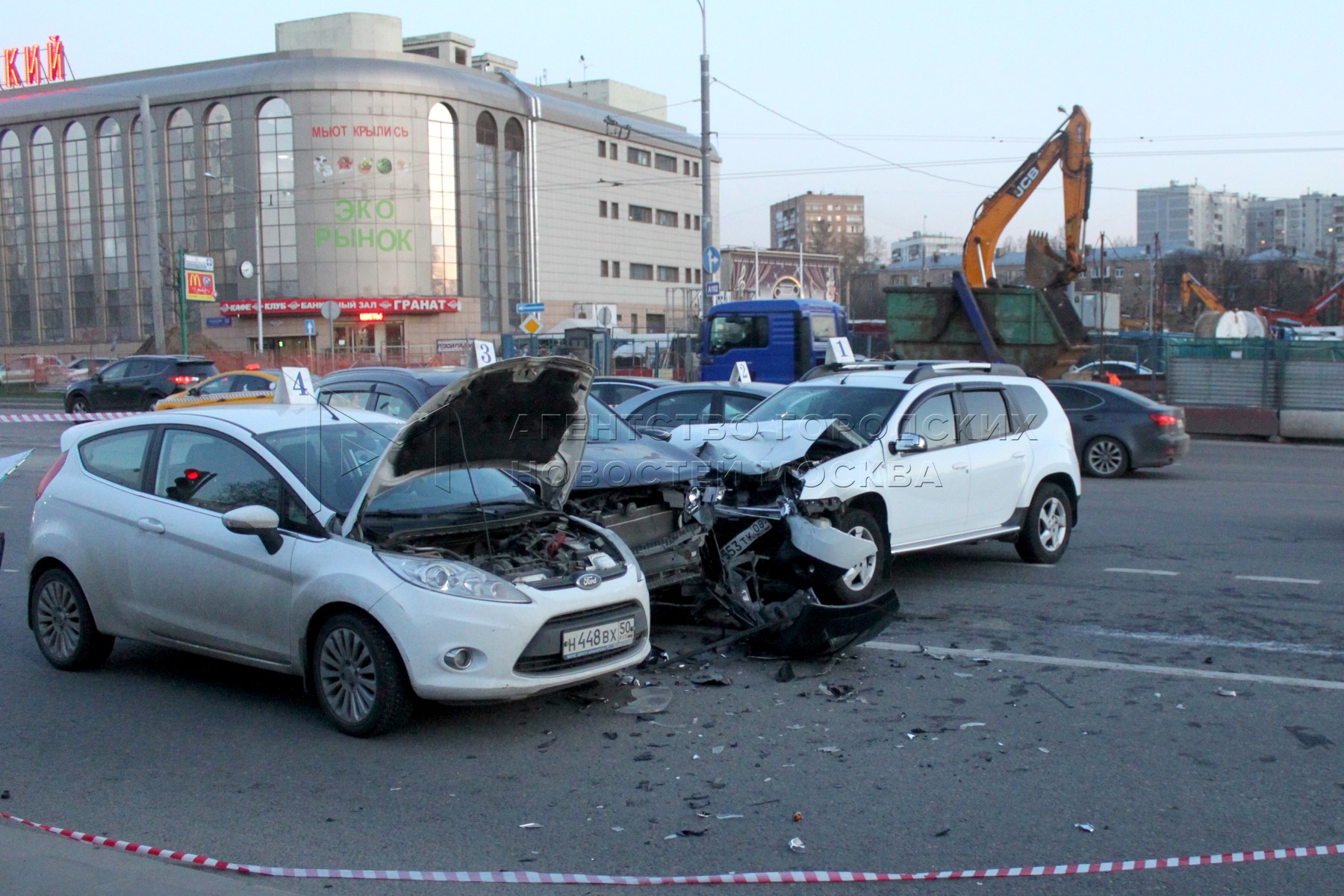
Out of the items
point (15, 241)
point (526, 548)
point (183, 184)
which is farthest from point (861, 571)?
point (15, 241)

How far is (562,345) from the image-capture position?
36594 mm

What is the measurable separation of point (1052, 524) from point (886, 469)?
2431mm

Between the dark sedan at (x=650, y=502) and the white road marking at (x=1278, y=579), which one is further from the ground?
the dark sedan at (x=650, y=502)

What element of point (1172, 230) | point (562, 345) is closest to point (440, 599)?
point (562, 345)

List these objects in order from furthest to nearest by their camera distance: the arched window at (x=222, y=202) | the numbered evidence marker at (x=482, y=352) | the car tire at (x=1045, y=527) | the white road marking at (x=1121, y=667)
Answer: the arched window at (x=222, y=202)
the car tire at (x=1045, y=527)
the numbered evidence marker at (x=482, y=352)
the white road marking at (x=1121, y=667)

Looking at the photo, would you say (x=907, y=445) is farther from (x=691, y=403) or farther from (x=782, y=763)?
(x=691, y=403)

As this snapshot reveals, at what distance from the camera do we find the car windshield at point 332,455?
5.96m

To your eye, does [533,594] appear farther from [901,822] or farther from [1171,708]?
[1171,708]

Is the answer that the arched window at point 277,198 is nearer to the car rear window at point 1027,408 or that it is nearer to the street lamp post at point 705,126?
the street lamp post at point 705,126

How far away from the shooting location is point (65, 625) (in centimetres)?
682

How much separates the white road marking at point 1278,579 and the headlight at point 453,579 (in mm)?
6474

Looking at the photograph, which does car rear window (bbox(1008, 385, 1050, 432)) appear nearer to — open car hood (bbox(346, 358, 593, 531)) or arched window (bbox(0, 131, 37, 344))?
open car hood (bbox(346, 358, 593, 531))

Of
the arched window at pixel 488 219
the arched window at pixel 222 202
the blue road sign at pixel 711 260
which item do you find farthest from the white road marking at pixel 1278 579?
the arched window at pixel 222 202

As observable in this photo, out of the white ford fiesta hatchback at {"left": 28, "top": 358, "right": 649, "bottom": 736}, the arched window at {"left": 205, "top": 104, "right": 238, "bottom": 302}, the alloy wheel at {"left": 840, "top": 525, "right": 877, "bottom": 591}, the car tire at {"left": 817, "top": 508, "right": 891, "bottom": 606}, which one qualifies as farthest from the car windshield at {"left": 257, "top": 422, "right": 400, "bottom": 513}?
the arched window at {"left": 205, "top": 104, "right": 238, "bottom": 302}
